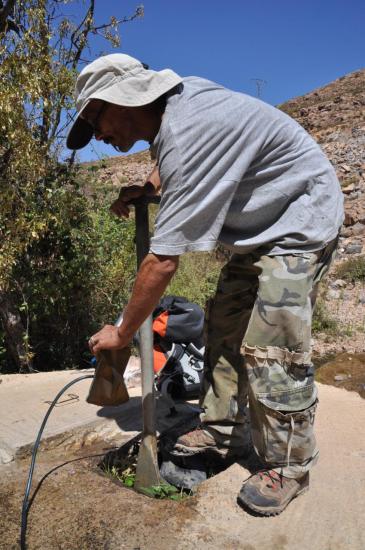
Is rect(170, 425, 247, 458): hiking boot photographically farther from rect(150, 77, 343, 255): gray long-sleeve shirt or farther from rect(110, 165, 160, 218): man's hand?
rect(110, 165, 160, 218): man's hand

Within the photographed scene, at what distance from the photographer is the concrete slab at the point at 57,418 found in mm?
2703

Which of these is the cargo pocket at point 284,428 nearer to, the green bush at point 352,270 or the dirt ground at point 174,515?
the dirt ground at point 174,515

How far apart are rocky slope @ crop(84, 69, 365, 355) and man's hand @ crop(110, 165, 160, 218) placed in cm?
265

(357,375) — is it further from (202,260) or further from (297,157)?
(202,260)

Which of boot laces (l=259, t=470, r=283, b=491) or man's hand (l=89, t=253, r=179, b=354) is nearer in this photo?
man's hand (l=89, t=253, r=179, b=354)

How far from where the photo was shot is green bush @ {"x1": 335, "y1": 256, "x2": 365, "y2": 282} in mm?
8211

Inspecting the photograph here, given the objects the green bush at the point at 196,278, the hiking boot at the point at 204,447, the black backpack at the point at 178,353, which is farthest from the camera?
the green bush at the point at 196,278

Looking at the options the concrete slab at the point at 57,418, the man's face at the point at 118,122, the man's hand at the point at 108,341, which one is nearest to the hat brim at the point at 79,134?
the man's face at the point at 118,122

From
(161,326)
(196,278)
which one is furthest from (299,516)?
(196,278)

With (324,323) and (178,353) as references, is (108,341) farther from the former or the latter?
(324,323)

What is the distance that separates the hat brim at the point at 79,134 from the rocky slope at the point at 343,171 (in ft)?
8.88

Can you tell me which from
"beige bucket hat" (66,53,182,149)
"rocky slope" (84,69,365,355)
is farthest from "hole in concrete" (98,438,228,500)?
"rocky slope" (84,69,365,355)

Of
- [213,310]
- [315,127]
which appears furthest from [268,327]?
[315,127]

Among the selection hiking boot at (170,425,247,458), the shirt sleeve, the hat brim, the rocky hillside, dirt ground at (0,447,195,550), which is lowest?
dirt ground at (0,447,195,550)
